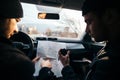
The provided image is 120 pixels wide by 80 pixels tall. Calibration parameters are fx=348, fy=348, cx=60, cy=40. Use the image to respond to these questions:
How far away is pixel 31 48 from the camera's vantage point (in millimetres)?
5059

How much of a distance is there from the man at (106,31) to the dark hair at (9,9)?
0.72 metres

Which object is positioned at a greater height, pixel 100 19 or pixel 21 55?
pixel 100 19

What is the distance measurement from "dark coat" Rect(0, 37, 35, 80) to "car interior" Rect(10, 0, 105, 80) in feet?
5.60

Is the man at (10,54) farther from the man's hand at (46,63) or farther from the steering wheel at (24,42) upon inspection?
the steering wheel at (24,42)

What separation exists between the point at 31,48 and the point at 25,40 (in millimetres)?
235

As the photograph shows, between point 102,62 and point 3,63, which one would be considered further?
point 102,62

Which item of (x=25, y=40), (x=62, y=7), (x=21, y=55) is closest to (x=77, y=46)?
(x=62, y=7)

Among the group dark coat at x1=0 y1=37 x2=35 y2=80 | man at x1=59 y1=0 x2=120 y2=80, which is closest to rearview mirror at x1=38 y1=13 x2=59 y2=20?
man at x1=59 y1=0 x2=120 y2=80

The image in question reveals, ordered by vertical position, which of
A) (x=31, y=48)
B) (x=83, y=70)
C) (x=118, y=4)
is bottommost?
(x=83, y=70)

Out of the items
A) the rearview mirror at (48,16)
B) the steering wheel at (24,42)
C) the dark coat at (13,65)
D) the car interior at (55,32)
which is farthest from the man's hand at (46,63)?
the dark coat at (13,65)

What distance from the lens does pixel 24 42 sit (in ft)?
17.2

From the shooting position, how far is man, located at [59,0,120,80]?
3.35 m

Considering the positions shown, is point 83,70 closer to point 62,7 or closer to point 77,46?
point 77,46

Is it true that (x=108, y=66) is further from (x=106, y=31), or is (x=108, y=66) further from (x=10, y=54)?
(x=10, y=54)
